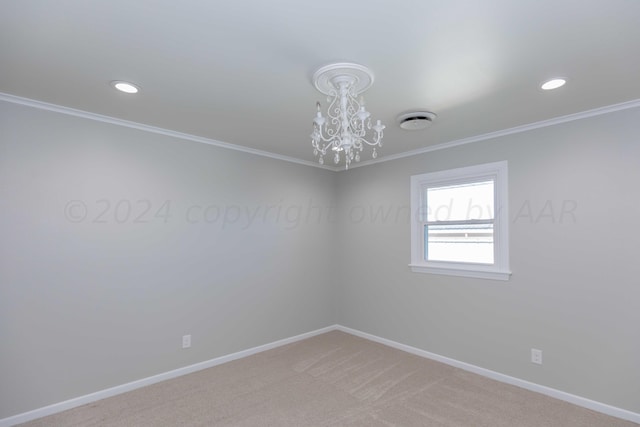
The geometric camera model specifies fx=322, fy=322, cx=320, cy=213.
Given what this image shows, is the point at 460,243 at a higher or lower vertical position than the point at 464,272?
higher

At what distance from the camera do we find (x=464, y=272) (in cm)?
349

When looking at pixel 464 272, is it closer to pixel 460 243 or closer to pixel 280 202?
pixel 460 243

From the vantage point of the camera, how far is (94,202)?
2838mm

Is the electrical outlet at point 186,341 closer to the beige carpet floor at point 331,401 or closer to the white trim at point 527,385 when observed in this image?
the beige carpet floor at point 331,401

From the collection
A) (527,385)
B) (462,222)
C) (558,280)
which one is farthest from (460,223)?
(527,385)

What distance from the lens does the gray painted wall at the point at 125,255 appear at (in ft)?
8.22

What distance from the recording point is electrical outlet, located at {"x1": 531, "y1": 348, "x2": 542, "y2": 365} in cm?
297

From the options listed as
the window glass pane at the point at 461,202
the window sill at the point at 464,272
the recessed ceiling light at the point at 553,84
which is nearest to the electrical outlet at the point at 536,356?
the window sill at the point at 464,272

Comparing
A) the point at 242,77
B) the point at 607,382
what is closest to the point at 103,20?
the point at 242,77

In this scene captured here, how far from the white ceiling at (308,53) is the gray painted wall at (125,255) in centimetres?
49

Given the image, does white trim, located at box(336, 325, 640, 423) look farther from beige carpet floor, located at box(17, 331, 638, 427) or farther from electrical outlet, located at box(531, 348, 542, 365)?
electrical outlet, located at box(531, 348, 542, 365)

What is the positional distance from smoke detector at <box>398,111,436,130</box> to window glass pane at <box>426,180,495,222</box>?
1153 millimetres

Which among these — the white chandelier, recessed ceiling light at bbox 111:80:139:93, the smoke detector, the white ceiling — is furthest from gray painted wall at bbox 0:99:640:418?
the white chandelier

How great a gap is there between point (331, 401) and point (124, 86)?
117 inches
